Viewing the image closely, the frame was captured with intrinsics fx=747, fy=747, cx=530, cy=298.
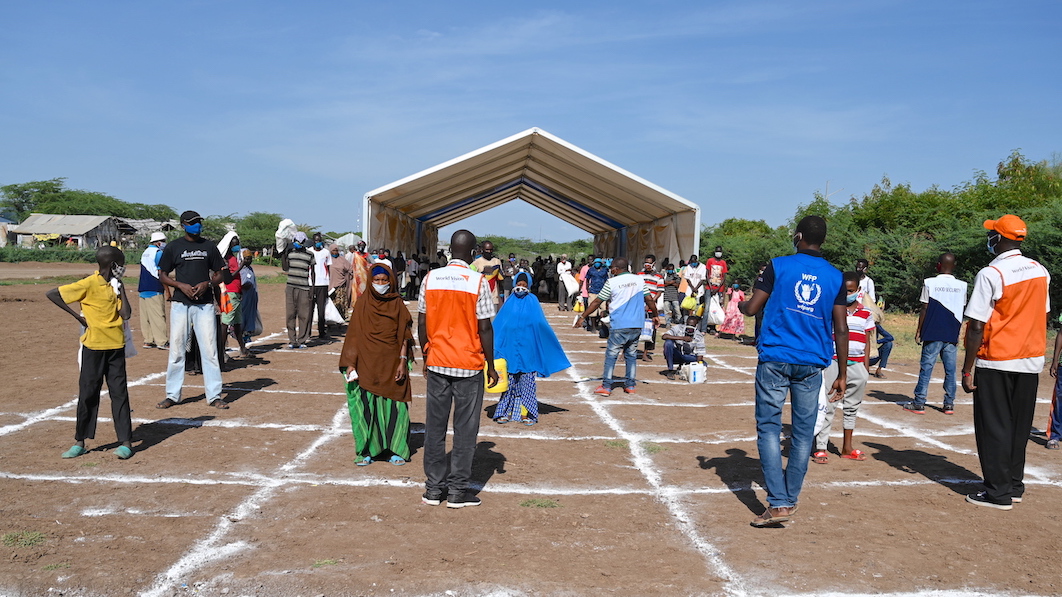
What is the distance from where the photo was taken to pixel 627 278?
30.9ft

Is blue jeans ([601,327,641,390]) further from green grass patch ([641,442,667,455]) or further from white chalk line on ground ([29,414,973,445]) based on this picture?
green grass patch ([641,442,667,455])

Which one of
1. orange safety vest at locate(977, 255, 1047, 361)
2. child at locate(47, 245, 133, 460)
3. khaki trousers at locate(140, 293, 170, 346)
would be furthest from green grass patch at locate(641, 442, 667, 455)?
khaki trousers at locate(140, 293, 170, 346)

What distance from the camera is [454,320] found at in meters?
5.03

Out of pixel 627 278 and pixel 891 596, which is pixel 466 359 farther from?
pixel 627 278

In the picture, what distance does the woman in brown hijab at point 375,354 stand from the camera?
5.75 meters

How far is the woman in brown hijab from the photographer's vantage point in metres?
5.75

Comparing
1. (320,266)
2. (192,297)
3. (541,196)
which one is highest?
(541,196)

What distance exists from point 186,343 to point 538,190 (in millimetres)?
22002

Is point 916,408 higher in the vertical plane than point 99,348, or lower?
lower

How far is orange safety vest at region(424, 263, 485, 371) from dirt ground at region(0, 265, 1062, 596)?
1.03m

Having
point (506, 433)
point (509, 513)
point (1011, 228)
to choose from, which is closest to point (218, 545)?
point (509, 513)

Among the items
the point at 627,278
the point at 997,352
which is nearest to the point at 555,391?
the point at 627,278

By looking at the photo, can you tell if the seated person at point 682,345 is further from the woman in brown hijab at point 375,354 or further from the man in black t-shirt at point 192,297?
the man in black t-shirt at point 192,297

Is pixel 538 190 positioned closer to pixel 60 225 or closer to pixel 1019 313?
pixel 1019 313
